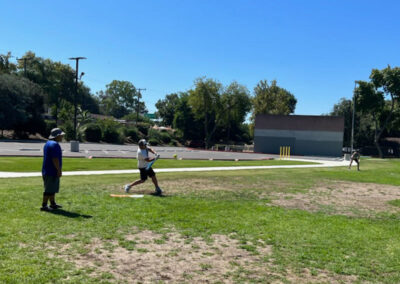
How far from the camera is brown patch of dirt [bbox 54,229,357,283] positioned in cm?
436

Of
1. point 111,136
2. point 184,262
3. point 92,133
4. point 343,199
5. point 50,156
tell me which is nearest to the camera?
point 184,262

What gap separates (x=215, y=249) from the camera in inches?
214

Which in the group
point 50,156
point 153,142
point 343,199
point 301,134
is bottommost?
point 343,199

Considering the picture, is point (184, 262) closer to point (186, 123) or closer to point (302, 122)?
point (302, 122)

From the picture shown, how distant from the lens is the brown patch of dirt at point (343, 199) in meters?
8.94

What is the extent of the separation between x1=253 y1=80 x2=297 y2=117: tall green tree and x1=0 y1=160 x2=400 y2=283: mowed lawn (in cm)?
6007

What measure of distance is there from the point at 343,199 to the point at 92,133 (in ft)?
161

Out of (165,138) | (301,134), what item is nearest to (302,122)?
(301,134)

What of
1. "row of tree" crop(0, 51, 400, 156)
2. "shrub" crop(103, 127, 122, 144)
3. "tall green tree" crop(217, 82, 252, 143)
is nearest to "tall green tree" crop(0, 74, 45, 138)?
"row of tree" crop(0, 51, 400, 156)

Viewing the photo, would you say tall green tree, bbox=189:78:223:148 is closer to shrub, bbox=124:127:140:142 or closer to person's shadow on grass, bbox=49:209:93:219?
shrub, bbox=124:127:140:142

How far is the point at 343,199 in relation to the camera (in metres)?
10.5

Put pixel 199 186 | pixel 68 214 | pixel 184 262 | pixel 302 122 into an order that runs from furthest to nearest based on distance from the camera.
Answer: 1. pixel 302 122
2. pixel 199 186
3. pixel 68 214
4. pixel 184 262

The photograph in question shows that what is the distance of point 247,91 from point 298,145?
1994cm

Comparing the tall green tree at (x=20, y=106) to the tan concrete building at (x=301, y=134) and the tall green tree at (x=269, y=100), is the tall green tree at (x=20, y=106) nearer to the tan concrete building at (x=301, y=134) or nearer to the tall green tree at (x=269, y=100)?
the tan concrete building at (x=301, y=134)
